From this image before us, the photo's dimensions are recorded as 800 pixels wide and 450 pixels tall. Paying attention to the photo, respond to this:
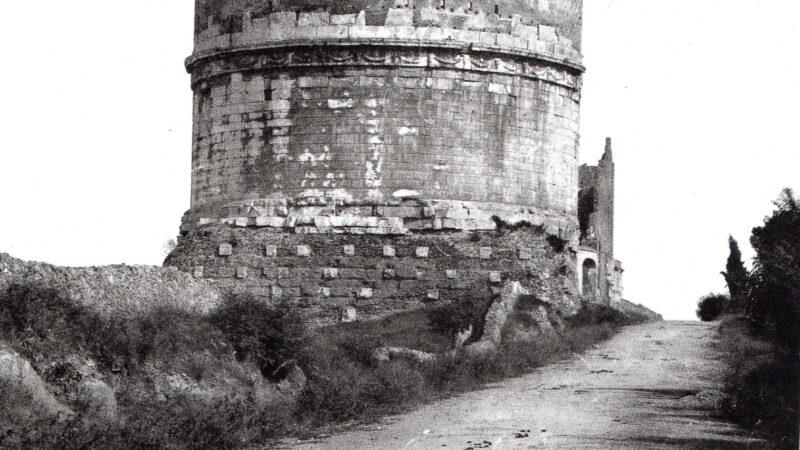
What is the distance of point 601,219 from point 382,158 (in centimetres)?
1314

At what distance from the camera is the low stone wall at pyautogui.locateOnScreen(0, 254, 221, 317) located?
17.0 metres

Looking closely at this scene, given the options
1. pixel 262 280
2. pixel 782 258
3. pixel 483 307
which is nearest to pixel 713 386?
pixel 782 258

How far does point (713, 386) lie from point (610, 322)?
865 cm

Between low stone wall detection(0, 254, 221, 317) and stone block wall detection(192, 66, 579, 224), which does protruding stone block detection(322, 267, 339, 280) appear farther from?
low stone wall detection(0, 254, 221, 317)

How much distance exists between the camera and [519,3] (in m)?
26.1

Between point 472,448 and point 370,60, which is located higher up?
point 370,60

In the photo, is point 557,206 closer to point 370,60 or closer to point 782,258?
point 370,60

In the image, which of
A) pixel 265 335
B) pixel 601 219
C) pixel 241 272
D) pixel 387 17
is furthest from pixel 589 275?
pixel 265 335

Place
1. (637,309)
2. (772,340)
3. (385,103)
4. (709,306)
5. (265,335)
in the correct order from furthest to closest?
(709,306) < (637,309) < (385,103) < (772,340) < (265,335)

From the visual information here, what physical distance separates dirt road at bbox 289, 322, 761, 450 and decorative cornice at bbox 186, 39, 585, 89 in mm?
6309

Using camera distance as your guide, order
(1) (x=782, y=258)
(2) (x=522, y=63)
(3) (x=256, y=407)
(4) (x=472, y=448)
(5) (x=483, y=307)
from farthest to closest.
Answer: (2) (x=522, y=63), (5) (x=483, y=307), (1) (x=782, y=258), (3) (x=256, y=407), (4) (x=472, y=448)

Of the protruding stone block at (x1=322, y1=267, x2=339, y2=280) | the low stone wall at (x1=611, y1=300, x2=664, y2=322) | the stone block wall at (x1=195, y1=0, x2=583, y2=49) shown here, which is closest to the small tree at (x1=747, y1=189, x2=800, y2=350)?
the stone block wall at (x1=195, y1=0, x2=583, y2=49)

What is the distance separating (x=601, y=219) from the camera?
36781 mm

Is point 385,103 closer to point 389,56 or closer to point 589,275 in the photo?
point 389,56
